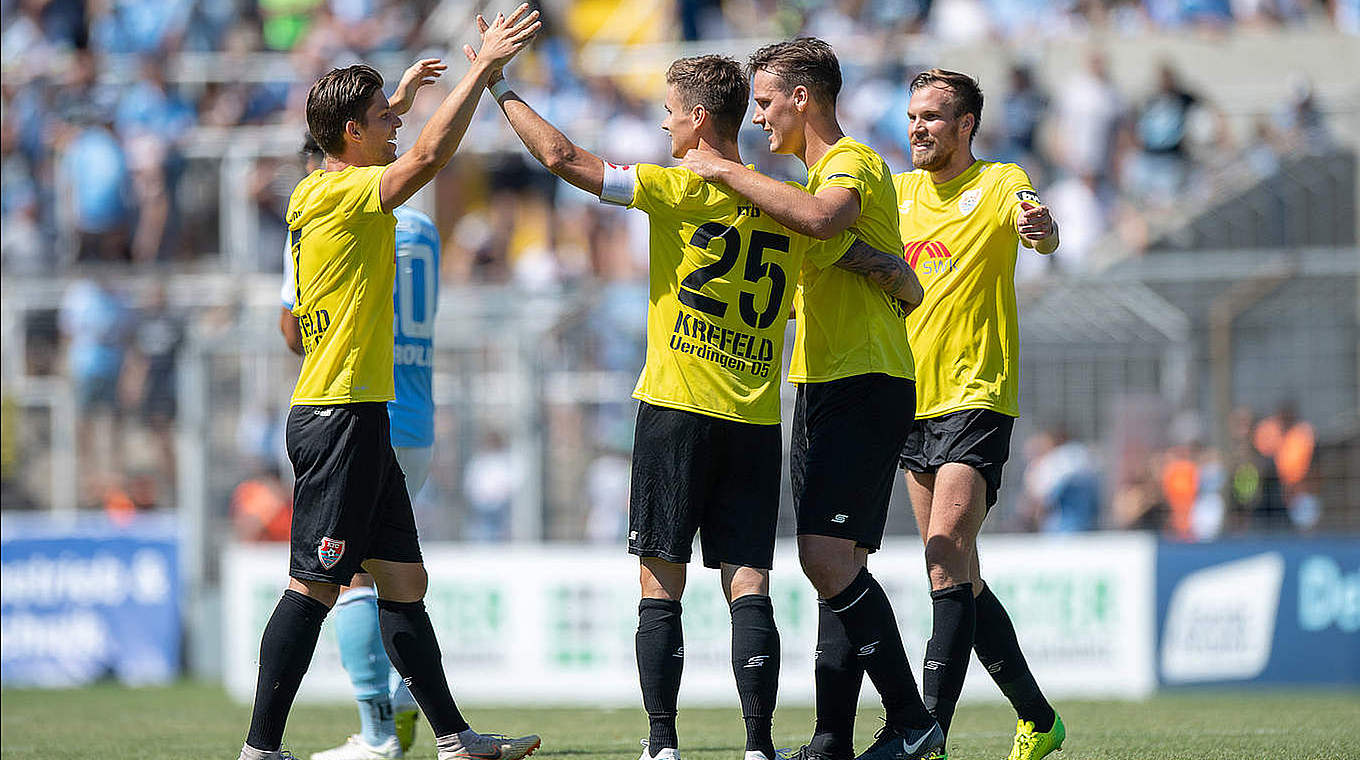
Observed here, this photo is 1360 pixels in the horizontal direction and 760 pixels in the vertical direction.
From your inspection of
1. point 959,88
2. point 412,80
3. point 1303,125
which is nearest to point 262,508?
point 412,80

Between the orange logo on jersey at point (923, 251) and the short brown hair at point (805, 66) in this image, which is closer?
the short brown hair at point (805, 66)

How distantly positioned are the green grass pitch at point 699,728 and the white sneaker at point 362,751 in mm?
210

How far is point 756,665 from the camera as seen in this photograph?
5.98m

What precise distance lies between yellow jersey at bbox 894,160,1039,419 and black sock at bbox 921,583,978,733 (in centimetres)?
72

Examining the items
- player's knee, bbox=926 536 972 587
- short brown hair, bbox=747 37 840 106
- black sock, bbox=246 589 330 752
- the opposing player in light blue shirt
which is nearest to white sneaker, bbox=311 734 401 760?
the opposing player in light blue shirt

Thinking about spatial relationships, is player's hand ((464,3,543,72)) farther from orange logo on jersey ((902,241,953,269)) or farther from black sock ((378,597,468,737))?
black sock ((378,597,468,737))

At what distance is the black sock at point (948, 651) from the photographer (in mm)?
6559

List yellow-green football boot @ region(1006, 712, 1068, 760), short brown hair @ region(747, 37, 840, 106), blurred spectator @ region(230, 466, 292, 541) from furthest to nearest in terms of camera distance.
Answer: blurred spectator @ region(230, 466, 292, 541) < yellow-green football boot @ region(1006, 712, 1068, 760) < short brown hair @ region(747, 37, 840, 106)

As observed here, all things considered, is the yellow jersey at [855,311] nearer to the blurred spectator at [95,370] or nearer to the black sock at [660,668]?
the black sock at [660,668]

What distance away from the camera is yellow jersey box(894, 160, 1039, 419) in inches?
268

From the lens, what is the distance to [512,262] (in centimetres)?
1662

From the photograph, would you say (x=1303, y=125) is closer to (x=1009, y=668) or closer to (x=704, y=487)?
(x=1009, y=668)

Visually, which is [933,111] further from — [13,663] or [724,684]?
[13,663]

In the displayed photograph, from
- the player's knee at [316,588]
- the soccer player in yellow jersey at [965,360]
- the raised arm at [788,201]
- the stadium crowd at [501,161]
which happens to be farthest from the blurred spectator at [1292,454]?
the player's knee at [316,588]
